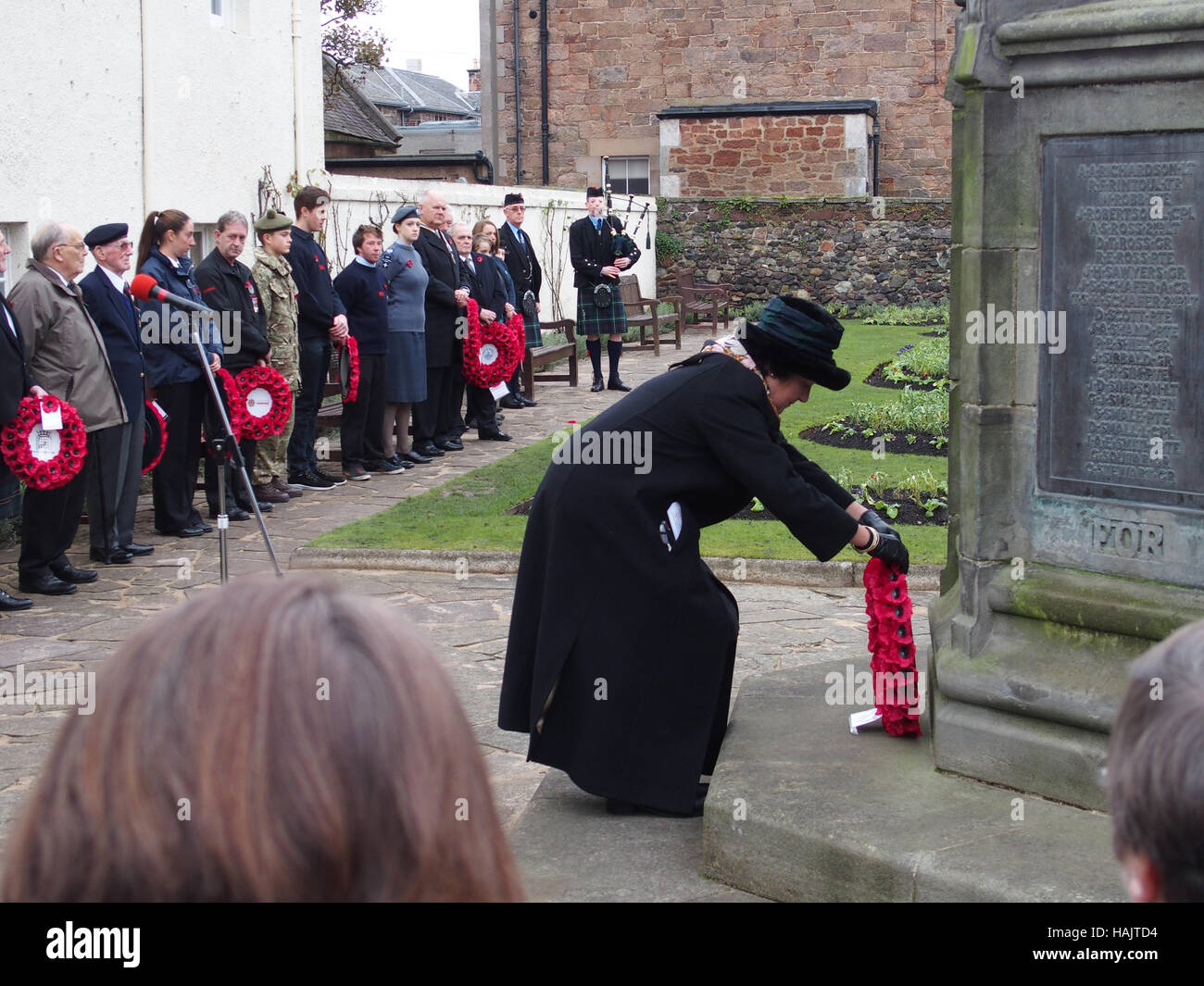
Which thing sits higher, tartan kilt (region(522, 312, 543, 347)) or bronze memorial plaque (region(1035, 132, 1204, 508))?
tartan kilt (region(522, 312, 543, 347))

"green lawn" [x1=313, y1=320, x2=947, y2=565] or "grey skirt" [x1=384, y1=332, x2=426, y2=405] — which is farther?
"grey skirt" [x1=384, y1=332, x2=426, y2=405]

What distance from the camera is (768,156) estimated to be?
31.4 metres

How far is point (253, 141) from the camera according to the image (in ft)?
46.8

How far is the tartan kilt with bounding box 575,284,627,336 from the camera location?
17.2m

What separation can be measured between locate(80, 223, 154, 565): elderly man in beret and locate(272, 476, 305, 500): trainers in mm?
1834

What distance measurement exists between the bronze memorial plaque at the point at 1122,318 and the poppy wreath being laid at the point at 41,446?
5589 millimetres

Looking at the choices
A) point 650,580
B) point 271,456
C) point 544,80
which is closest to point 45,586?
point 271,456

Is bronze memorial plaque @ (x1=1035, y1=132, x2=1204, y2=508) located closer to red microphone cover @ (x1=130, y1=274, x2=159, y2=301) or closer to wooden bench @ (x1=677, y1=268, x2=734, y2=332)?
red microphone cover @ (x1=130, y1=274, x2=159, y2=301)

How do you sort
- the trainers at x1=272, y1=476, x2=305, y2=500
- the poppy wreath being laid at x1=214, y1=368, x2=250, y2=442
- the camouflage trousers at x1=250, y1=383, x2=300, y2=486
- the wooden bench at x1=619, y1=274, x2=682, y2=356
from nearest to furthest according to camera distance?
1. the poppy wreath being laid at x1=214, y1=368, x2=250, y2=442
2. the camouflage trousers at x1=250, y1=383, x2=300, y2=486
3. the trainers at x1=272, y1=476, x2=305, y2=500
4. the wooden bench at x1=619, y1=274, x2=682, y2=356

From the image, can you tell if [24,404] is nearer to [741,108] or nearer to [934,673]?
[934,673]

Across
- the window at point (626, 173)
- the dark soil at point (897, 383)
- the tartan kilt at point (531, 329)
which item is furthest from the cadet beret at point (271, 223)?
the window at point (626, 173)

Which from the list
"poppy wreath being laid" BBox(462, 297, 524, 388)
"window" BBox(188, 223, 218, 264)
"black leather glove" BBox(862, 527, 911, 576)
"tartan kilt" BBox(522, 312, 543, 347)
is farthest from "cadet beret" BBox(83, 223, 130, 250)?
"tartan kilt" BBox(522, 312, 543, 347)

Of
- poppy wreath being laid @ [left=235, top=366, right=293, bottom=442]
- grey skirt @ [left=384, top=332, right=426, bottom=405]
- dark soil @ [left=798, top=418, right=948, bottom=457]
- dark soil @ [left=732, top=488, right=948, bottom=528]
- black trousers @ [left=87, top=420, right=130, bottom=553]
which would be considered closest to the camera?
black trousers @ [left=87, top=420, right=130, bottom=553]
